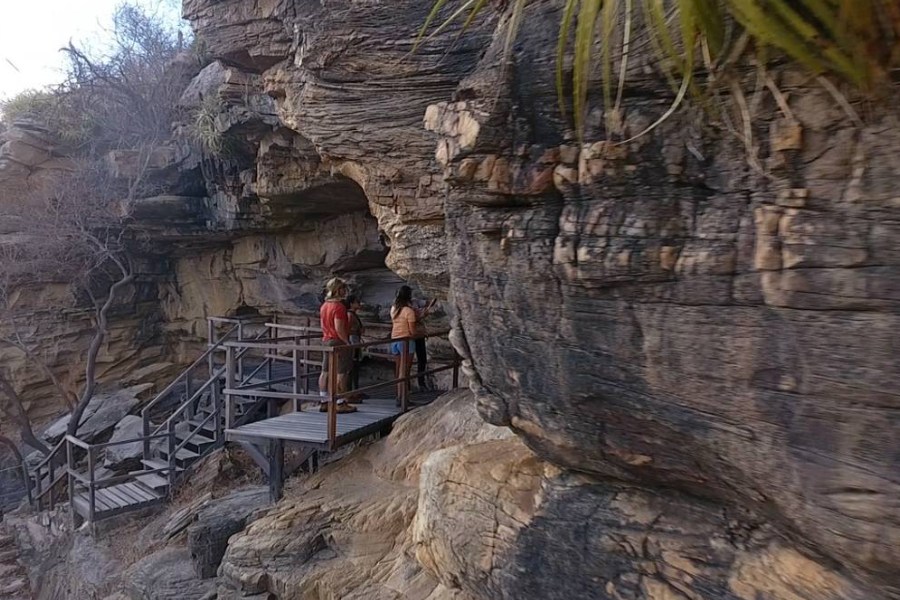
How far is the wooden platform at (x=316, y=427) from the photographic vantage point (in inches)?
252

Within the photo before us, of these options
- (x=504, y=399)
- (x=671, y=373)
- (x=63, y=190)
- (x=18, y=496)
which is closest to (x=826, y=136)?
(x=671, y=373)

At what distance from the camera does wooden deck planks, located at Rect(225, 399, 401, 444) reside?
21.1 feet

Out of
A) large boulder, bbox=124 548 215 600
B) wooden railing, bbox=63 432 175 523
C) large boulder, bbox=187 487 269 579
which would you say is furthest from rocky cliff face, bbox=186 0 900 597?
wooden railing, bbox=63 432 175 523

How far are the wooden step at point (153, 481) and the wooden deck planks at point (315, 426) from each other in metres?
3.08

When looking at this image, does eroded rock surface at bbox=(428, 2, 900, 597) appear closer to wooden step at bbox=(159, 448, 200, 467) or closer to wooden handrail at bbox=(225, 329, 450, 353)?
wooden handrail at bbox=(225, 329, 450, 353)

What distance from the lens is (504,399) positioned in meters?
3.63

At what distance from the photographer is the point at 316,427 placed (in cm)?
664

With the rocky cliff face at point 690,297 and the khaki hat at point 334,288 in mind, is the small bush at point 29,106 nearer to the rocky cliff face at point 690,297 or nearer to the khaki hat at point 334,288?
the khaki hat at point 334,288

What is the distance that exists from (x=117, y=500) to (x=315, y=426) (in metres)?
4.30

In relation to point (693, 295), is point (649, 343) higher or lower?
lower

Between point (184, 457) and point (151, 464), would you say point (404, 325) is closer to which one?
point (184, 457)

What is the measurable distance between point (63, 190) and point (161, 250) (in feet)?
7.54

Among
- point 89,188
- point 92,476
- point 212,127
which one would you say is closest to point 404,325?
point 92,476

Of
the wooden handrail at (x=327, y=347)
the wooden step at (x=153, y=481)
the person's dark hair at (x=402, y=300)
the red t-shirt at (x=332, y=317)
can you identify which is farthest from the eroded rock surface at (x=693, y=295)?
the wooden step at (x=153, y=481)
